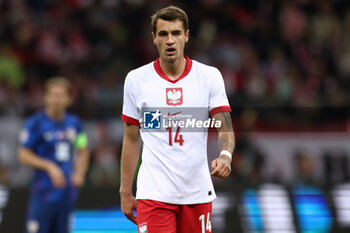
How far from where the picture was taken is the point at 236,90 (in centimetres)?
1223

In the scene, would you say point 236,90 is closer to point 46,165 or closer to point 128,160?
point 46,165

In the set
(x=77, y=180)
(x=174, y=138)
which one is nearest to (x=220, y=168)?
(x=174, y=138)

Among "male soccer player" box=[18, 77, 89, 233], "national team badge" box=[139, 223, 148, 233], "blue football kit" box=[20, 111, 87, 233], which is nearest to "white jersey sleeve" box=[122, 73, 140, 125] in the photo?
"national team badge" box=[139, 223, 148, 233]

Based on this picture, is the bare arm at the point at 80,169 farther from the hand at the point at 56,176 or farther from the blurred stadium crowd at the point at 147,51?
the blurred stadium crowd at the point at 147,51

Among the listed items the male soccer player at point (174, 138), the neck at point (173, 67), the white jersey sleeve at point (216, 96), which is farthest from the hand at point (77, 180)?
the white jersey sleeve at point (216, 96)

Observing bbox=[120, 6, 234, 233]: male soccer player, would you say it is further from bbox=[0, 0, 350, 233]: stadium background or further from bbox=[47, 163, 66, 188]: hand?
bbox=[0, 0, 350, 233]: stadium background

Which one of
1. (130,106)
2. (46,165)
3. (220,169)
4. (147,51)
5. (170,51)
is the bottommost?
(46,165)

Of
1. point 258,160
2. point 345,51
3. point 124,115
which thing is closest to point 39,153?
point 124,115

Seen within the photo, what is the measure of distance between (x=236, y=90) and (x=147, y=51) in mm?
2571

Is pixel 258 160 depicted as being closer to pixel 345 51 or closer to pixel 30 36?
pixel 345 51

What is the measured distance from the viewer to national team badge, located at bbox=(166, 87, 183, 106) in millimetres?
4395

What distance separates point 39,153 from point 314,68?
7649 mm

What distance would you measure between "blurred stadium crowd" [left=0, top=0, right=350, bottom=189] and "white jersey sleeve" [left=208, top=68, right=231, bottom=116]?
6.60 metres

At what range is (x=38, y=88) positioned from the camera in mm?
12625
